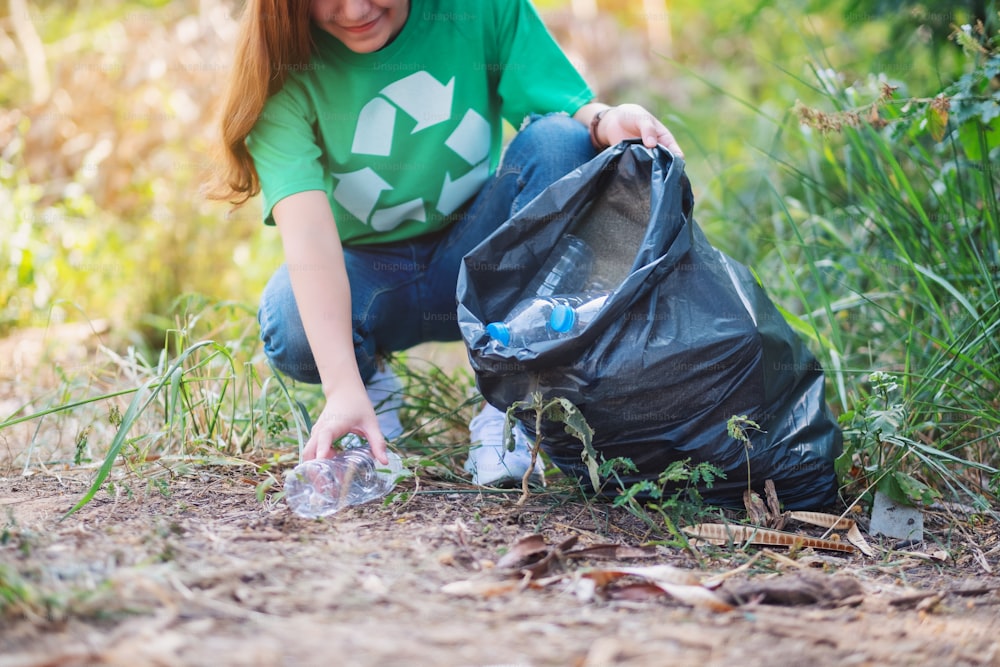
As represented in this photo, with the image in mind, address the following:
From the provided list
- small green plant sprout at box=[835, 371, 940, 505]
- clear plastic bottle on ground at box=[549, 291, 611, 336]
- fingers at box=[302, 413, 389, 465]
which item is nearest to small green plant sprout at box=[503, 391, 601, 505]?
clear plastic bottle on ground at box=[549, 291, 611, 336]

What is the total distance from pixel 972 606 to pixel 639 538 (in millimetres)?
566

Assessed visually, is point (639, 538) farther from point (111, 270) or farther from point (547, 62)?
point (111, 270)

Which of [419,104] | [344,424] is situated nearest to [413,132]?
[419,104]

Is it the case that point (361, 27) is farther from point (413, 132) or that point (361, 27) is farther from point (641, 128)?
point (641, 128)

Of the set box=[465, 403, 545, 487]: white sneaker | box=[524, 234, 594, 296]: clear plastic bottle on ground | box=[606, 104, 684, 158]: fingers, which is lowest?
box=[465, 403, 545, 487]: white sneaker

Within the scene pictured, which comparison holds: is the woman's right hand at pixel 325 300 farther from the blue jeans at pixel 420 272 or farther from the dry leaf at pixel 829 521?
the dry leaf at pixel 829 521

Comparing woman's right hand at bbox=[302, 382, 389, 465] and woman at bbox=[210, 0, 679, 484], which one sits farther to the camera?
woman at bbox=[210, 0, 679, 484]

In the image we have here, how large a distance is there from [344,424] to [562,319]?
47 cm

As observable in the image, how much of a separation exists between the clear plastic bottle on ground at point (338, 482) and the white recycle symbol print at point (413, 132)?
26.0 inches

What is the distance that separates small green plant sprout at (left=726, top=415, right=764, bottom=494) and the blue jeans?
0.75 m

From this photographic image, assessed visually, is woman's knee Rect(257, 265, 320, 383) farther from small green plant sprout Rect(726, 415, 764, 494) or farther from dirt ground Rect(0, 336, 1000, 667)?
small green plant sprout Rect(726, 415, 764, 494)

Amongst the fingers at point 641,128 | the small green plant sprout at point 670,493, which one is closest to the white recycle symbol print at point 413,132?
the fingers at point 641,128

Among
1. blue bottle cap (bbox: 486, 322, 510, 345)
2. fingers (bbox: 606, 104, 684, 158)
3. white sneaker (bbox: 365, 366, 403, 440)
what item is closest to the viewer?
blue bottle cap (bbox: 486, 322, 510, 345)

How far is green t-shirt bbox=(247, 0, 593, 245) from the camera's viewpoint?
201 centimetres
